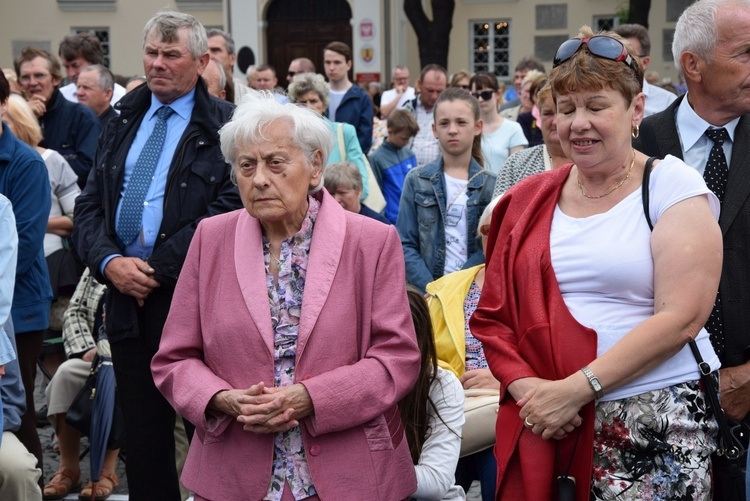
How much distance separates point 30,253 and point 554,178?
2962 mm

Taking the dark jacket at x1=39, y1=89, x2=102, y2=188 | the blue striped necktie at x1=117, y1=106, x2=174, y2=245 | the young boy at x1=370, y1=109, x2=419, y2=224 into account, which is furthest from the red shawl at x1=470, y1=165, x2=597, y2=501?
the dark jacket at x1=39, y1=89, x2=102, y2=188

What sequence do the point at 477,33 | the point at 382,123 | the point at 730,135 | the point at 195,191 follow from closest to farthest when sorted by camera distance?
the point at 730,135 < the point at 195,191 < the point at 382,123 < the point at 477,33

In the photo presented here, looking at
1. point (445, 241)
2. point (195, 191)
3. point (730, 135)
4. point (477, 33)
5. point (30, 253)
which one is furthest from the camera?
point (477, 33)

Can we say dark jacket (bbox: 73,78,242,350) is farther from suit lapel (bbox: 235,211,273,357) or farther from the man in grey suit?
the man in grey suit

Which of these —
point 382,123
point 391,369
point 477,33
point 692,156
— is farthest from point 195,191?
point 477,33

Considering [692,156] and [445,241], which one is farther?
[445,241]

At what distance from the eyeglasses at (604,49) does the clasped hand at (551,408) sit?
950mm

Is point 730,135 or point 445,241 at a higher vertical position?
point 730,135

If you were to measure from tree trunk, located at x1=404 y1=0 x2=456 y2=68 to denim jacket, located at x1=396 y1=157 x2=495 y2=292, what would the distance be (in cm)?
2100

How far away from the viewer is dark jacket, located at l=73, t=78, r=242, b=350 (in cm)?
480

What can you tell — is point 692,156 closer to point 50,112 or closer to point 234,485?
point 234,485

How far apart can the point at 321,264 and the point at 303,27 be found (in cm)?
2793

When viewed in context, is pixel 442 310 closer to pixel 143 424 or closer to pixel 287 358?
pixel 143 424

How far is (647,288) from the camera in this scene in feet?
10.2
